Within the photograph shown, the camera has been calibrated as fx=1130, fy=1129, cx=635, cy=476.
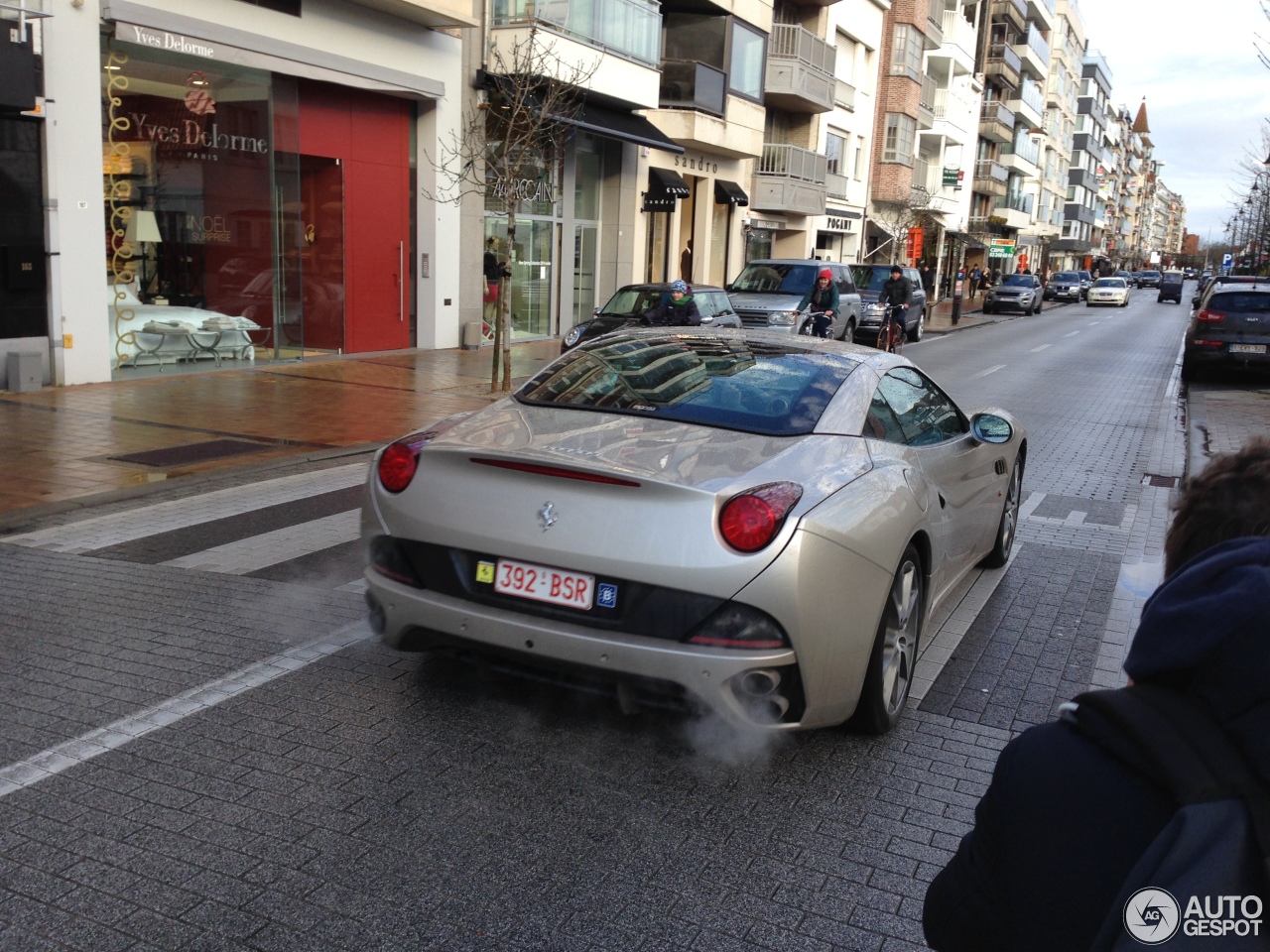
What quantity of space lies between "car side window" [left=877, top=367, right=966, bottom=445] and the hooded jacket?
3515mm

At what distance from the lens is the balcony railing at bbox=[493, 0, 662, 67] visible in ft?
65.4

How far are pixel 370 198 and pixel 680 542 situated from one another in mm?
16015

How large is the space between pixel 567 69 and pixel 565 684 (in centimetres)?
1864

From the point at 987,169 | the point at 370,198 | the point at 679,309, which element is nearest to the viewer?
the point at 679,309

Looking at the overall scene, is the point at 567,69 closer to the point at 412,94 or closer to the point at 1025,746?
the point at 412,94

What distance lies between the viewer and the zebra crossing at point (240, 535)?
21.0 ft

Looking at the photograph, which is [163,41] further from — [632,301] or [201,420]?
[632,301]

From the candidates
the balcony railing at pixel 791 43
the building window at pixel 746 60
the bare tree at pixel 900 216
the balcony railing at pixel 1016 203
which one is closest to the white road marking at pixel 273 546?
the building window at pixel 746 60

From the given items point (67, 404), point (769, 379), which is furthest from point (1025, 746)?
point (67, 404)

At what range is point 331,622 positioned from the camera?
5352mm

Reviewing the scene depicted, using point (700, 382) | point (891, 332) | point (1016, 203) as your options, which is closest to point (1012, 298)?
point (891, 332)

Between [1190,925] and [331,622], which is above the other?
[1190,925]

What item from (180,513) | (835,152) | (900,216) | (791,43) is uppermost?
(791,43)

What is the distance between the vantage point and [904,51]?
43.9m
